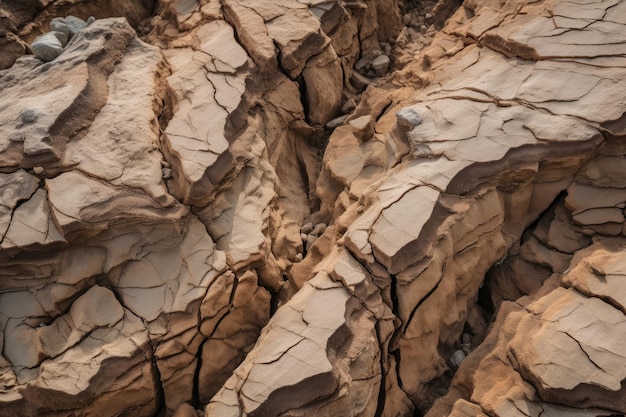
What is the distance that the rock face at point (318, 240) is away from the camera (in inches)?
96.5

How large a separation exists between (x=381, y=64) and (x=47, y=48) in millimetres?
2721

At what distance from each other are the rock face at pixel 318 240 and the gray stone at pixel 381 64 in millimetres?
837

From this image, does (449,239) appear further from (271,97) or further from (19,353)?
(19,353)

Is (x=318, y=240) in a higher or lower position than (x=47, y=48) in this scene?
lower

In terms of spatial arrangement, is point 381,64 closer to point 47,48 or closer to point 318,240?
point 318,240

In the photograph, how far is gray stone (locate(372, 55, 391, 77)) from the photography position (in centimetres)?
437

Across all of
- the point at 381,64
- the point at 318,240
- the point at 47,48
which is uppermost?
the point at 47,48

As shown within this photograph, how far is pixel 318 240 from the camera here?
3.16 metres

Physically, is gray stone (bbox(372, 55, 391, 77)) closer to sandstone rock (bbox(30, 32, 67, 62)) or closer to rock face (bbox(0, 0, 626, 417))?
rock face (bbox(0, 0, 626, 417))

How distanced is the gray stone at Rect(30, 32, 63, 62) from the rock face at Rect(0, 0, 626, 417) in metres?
0.03

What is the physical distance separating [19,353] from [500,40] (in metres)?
3.72

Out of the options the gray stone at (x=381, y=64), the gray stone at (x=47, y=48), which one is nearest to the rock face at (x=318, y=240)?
the gray stone at (x=47, y=48)

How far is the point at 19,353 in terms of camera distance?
105 inches

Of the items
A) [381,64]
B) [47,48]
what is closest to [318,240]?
[381,64]
